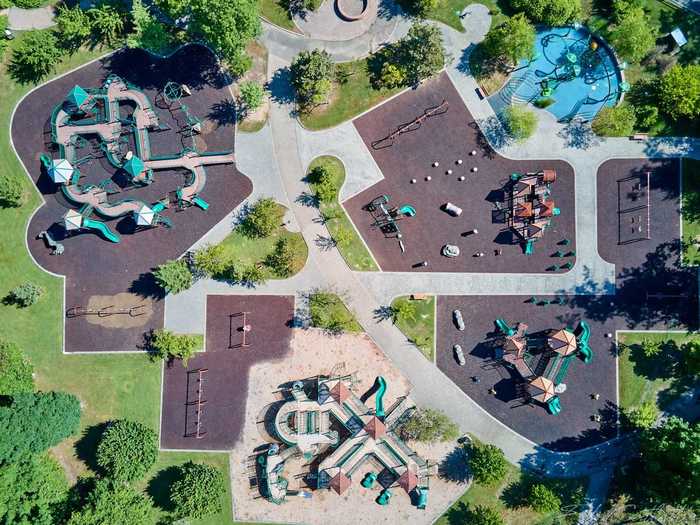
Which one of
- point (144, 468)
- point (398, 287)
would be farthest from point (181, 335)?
point (398, 287)

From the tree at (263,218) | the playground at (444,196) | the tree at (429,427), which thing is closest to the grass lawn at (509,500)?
the tree at (429,427)

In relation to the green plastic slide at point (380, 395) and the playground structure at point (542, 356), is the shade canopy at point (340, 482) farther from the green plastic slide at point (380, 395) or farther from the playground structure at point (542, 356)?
the playground structure at point (542, 356)

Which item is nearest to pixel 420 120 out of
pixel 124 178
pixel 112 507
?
pixel 124 178

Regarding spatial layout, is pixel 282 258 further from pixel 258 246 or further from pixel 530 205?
pixel 530 205

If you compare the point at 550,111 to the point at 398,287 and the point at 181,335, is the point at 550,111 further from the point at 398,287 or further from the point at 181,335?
the point at 181,335

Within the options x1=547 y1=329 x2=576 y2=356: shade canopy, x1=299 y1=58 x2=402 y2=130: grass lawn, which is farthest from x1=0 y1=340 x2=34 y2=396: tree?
x1=547 y1=329 x2=576 y2=356: shade canopy

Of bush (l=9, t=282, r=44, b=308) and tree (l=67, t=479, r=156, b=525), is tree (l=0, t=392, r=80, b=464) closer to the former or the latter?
tree (l=67, t=479, r=156, b=525)

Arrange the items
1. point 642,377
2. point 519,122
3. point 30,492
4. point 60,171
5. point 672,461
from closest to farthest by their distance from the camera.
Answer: point 672,461
point 30,492
point 519,122
point 60,171
point 642,377
